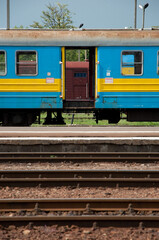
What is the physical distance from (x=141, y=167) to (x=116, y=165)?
1.78ft

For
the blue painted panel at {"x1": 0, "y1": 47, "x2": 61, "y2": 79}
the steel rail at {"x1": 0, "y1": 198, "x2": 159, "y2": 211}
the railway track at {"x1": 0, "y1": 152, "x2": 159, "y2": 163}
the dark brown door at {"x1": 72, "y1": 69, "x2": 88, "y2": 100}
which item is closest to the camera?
the steel rail at {"x1": 0, "y1": 198, "x2": 159, "y2": 211}

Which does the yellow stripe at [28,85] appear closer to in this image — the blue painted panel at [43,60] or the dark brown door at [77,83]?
the blue painted panel at [43,60]

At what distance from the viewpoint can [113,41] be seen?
11.6 m

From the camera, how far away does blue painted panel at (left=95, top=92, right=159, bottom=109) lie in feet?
38.2

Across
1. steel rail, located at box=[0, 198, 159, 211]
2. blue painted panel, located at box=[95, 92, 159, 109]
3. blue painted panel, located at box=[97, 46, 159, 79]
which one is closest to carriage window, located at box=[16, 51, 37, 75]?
blue painted panel, located at box=[97, 46, 159, 79]

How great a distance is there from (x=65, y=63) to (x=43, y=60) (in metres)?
0.74

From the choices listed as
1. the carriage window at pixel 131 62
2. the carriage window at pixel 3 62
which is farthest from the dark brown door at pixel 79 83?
the carriage window at pixel 3 62

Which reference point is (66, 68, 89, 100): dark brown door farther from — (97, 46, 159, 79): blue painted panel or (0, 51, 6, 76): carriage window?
(0, 51, 6, 76): carriage window

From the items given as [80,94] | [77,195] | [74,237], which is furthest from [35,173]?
[80,94]

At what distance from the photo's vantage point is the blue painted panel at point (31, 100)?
1159 centimetres

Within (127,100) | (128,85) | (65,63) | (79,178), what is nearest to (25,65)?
(65,63)

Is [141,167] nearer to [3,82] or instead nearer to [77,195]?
[77,195]

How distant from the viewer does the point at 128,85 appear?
11633 millimetres

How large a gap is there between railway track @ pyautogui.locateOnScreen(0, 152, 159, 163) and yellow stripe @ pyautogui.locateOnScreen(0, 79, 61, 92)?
3.64m
